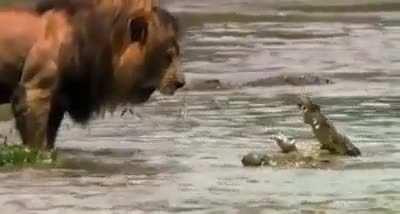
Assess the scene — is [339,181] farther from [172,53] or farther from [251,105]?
[251,105]

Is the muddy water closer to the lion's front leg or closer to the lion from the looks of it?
the lion's front leg

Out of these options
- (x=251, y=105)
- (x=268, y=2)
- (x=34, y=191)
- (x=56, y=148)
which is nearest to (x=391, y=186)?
(x=34, y=191)

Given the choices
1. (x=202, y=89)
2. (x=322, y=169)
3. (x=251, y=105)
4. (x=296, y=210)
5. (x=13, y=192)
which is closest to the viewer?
(x=296, y=210)

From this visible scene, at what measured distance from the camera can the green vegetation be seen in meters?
10.4

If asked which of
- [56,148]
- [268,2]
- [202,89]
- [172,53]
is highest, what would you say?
[172,53]

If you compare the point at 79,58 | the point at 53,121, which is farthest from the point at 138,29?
the point at 53,121

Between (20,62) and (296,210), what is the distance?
120 inches

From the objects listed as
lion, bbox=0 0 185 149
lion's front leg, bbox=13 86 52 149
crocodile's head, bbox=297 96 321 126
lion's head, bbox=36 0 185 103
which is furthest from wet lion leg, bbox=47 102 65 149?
crocodile's head, bbox=297 96 321 126

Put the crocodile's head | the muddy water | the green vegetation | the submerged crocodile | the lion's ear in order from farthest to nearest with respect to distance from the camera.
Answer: the crocodile's head
the lion's ear
the submerged crocodile
the green vegetation
the muddy water

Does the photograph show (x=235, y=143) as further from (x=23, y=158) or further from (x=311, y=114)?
(x=23, y=158)

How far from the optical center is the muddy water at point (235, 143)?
29.8 feet

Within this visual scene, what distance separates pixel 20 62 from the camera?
1111 cm

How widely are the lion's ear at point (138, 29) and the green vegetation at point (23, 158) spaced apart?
1.06 meters

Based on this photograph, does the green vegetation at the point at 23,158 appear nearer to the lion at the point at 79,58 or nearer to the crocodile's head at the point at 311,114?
the lion at the point at 79,58
